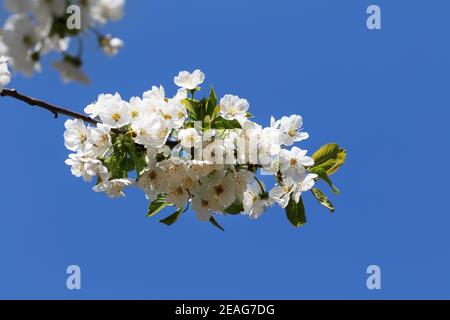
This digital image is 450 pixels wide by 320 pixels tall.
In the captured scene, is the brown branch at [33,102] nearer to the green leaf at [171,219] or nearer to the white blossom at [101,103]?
the white blossom at [101,103]

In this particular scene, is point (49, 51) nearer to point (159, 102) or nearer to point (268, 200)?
point (159, 102)

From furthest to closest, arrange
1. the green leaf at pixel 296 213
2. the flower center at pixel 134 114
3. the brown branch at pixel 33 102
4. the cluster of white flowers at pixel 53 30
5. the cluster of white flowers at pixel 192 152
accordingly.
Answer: the green leaf at pixel 296 213 → the flower center at pixel 134 114 → the cluster of white flowers at pixel 192 152 → the brown branch at pixel 33 102 → the cluster of white flowers at pixel 53 30

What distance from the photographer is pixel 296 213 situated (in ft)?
7.52

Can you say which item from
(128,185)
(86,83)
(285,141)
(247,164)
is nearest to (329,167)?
(285,141)

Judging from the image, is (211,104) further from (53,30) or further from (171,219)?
(53,30)

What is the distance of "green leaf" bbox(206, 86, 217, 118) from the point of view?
2189 mm

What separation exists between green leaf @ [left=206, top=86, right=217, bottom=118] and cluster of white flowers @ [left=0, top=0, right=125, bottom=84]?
3.00ft

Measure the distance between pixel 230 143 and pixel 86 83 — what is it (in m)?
0.88

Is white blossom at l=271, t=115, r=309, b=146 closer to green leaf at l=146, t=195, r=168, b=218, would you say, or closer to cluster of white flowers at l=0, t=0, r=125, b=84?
green leaf at l=146, t=195, r=168, b=218

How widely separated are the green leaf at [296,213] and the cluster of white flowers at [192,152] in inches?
0.7

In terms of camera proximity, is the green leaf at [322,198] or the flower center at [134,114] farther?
the green leaf at [322,198]

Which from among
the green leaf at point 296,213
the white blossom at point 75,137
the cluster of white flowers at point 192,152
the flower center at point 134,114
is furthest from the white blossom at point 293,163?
the white blossom at point 75,137

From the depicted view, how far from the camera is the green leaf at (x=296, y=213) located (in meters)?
2.29

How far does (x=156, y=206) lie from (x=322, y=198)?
0.65 metres
